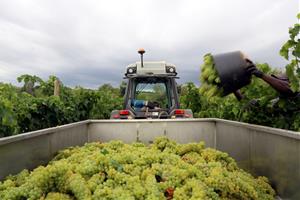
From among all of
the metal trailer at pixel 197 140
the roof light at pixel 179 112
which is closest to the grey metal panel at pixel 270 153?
the metal trailer at pixel 197 140

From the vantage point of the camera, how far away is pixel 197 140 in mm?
3893

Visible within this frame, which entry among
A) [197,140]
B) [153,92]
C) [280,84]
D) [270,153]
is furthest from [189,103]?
[270,153]

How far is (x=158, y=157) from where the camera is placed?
7.95ft

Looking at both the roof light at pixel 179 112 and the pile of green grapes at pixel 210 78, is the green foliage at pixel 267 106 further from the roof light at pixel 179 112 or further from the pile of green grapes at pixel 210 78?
the roof light at pixel 179 112

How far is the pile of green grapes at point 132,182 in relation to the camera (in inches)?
→ 73.5

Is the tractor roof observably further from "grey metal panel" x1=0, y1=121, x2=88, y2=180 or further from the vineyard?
"grey metal panel" x1=0, y1=121, x2=88, y2=180

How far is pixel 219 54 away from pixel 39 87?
7.03m

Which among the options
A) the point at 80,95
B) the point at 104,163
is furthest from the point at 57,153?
the point at 80,95

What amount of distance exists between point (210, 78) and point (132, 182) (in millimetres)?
1304

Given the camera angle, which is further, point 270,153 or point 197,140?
point 197,140

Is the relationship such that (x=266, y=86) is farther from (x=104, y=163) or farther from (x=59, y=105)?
(x=59, y=105)

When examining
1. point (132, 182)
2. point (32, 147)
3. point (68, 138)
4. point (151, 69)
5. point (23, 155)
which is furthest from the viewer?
point (151, 69)

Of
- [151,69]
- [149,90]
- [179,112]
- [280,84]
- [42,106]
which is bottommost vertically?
[179,112]

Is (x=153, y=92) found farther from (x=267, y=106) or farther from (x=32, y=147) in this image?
(x=32, y=147)
